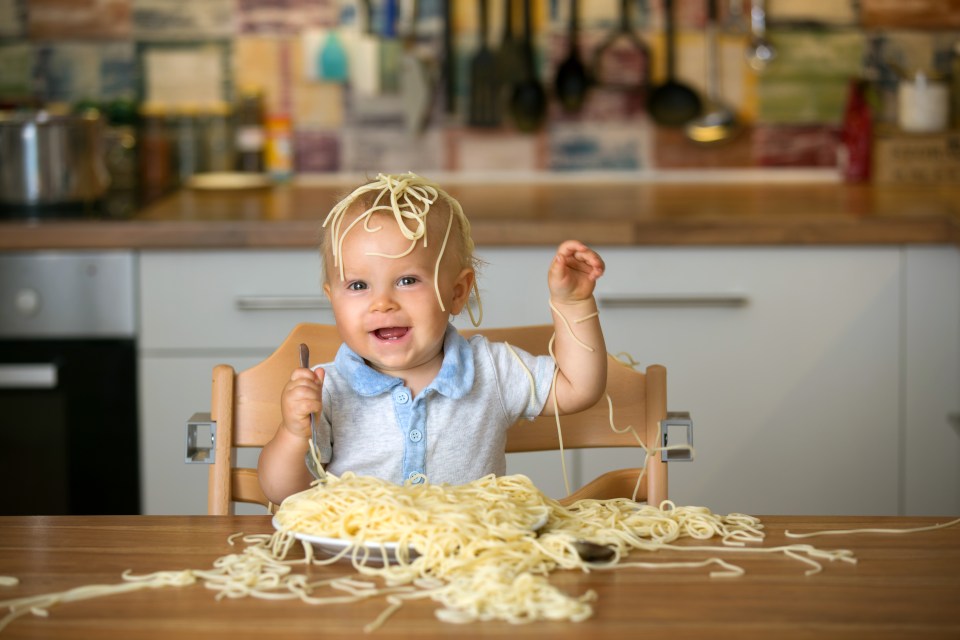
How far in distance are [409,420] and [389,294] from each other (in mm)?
148

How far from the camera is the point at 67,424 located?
237 centimetres

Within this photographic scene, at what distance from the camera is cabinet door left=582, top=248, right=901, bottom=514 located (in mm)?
2338

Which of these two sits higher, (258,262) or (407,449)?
(258,262)

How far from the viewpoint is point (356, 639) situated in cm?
92

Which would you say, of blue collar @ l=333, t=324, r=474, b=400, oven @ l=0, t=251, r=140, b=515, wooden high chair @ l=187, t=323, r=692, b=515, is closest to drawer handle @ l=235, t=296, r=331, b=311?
oven @ l=0, t=251, r=140, b=515

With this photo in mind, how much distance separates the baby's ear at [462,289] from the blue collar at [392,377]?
44mm

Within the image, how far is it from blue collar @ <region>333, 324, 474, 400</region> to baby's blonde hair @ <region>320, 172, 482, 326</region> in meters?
0.09

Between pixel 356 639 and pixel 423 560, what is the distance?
130 mm

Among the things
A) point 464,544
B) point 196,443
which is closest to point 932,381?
point 196,443

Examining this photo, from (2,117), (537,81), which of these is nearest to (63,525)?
(2,117)

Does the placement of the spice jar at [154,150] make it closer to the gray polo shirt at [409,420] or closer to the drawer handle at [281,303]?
the drawer handle at [281,303]

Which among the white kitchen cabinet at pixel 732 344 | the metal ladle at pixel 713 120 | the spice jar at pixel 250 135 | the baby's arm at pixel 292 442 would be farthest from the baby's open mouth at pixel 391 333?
the metal ladle at pixel 713 120

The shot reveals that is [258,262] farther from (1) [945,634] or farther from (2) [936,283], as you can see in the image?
(1) [945,634]

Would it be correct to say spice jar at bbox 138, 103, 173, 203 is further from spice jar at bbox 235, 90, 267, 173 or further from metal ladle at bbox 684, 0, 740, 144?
metal ladle at bbox 684, 0, 740, 144
